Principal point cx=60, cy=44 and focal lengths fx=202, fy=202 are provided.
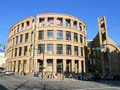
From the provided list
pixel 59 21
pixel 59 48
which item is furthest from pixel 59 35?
pixel 59 21

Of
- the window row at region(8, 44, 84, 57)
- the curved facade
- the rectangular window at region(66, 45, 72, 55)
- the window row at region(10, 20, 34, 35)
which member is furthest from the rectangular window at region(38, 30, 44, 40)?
the rectangular window at region(66, 45, 72, 55)

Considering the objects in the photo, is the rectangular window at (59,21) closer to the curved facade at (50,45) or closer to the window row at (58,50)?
the curved facade at (50,45)

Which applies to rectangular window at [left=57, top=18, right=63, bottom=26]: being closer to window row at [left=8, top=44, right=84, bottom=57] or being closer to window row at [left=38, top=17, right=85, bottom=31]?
window row at [left=38, top=17, right=85, bottom=31]

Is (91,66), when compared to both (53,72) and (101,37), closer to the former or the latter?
(101,37)

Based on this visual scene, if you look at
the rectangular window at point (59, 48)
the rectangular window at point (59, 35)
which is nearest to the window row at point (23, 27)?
the rectangular window at point (59, 35)

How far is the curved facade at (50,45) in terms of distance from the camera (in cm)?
6309

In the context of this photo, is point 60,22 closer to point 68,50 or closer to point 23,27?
point 68,50

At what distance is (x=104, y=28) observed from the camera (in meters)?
72.4

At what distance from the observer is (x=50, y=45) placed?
209ft

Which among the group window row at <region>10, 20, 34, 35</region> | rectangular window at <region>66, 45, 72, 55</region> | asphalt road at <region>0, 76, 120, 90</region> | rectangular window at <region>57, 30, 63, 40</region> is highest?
window row at <region>10, 20, 34, 35</region>

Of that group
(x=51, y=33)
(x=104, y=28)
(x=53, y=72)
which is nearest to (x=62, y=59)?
(x=53, y=72)

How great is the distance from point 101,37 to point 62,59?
18239 millimetres

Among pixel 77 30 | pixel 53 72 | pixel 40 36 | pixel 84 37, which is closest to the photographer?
pixel 53 72

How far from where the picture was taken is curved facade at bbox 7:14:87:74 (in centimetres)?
6309
